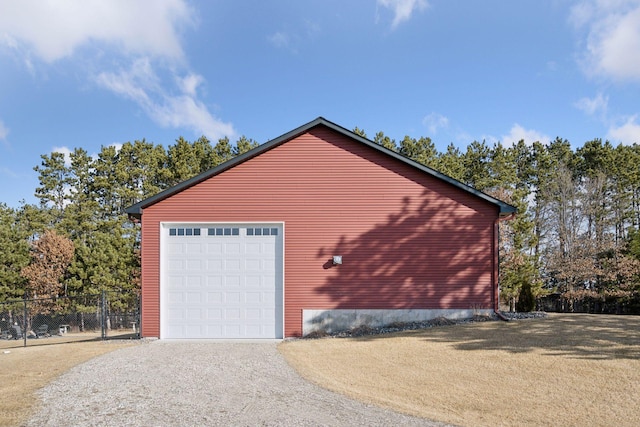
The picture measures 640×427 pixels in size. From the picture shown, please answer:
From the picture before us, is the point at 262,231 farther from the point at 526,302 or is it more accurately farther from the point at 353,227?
the point at 526,302

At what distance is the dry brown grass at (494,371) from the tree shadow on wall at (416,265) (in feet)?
4.33

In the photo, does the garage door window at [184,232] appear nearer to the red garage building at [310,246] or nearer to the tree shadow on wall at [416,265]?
the red garage building at [310,246]

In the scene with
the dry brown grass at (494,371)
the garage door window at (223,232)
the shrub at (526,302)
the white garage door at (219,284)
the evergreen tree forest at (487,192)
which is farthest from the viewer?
the evergreen tree forest at (487,192)

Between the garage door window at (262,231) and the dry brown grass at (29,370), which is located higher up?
the garage door window at (262,231)

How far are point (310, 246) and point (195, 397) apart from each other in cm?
701

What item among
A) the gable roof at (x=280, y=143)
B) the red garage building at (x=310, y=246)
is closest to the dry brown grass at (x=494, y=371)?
the red garage building at (x=310, y=246)

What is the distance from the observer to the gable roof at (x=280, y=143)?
13.1 meters

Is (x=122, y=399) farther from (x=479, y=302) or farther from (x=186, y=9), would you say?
(x=186, y=9)

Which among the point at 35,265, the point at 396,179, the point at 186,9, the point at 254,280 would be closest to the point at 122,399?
the point at 254,280

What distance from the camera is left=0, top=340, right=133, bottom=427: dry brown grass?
20.4ft

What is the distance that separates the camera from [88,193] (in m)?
34.5

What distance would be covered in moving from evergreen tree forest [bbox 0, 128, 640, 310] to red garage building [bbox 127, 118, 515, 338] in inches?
571

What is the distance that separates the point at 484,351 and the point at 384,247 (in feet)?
15.3

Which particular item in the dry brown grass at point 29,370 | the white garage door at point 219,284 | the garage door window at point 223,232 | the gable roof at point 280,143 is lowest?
the dry brown grass at point 29,370
